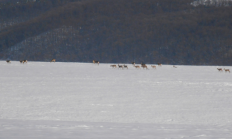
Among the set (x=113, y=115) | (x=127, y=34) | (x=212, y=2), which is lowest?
(x=113, y=115)

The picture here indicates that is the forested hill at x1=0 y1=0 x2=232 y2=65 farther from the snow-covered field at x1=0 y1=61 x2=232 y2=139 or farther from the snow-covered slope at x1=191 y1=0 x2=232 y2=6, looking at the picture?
the snow-covered field at x1=0 y1=61 x2=232 y2=139

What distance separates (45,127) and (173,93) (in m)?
8.38

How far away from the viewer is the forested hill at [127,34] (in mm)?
107844

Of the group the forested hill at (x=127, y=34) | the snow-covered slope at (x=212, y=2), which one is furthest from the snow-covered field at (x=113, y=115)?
the snow-covered slope at (x=212, y=2)

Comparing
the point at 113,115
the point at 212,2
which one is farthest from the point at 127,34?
the point at 113,115

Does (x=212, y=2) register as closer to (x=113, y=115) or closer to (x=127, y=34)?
(x=127, y=34)

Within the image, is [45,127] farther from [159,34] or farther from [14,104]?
[159,34]

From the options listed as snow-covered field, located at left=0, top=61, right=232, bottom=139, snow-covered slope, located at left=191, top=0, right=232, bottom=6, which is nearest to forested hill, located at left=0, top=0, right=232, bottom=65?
snow-covered slope, located at left=191, top=0, right=232, bottom=6

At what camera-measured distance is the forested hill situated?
107844 millimetres

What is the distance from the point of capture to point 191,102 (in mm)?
13203

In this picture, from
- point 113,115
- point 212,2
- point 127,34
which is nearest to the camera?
point 113,115

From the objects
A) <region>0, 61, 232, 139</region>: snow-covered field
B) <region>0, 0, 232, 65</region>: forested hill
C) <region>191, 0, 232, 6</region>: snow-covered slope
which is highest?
<region>191, 0, 232, 6</region>: snow-covered slope

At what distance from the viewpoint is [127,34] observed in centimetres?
12362

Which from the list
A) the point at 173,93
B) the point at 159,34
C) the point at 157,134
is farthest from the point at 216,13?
the point at 157,134
